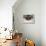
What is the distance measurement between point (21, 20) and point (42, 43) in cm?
141

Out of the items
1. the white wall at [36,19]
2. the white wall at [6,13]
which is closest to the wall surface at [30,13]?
the white wall at [36,19]

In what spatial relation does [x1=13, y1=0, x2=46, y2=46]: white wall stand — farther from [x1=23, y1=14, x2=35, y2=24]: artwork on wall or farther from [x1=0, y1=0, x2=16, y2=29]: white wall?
[x1=0, y1=0, x2=16, y2=29]: white wall

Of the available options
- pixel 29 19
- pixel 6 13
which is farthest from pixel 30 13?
pixel 6 13

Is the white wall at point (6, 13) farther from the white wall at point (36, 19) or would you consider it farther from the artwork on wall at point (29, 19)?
the artwork on wall at point (29, 19)

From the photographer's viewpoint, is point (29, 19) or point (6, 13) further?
point (29, 19)

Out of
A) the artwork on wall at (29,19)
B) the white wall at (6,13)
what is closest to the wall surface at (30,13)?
the artwork on wall at (29,19)

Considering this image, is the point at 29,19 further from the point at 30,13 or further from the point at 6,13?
the point at 6,13

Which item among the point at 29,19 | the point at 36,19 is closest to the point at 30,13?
the point at 29,19

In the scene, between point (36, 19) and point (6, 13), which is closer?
point (6, 13)

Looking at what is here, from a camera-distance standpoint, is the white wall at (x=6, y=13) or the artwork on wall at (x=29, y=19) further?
the artwork on wall at (x=29, y=19)

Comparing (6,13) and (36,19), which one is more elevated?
(6,13)

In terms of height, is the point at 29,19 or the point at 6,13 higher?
the point at 6,13

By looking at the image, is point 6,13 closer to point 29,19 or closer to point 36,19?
point 29,19

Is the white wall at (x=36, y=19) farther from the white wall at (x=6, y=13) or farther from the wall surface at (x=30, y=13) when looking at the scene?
the white wall at (x=6, y=13)
